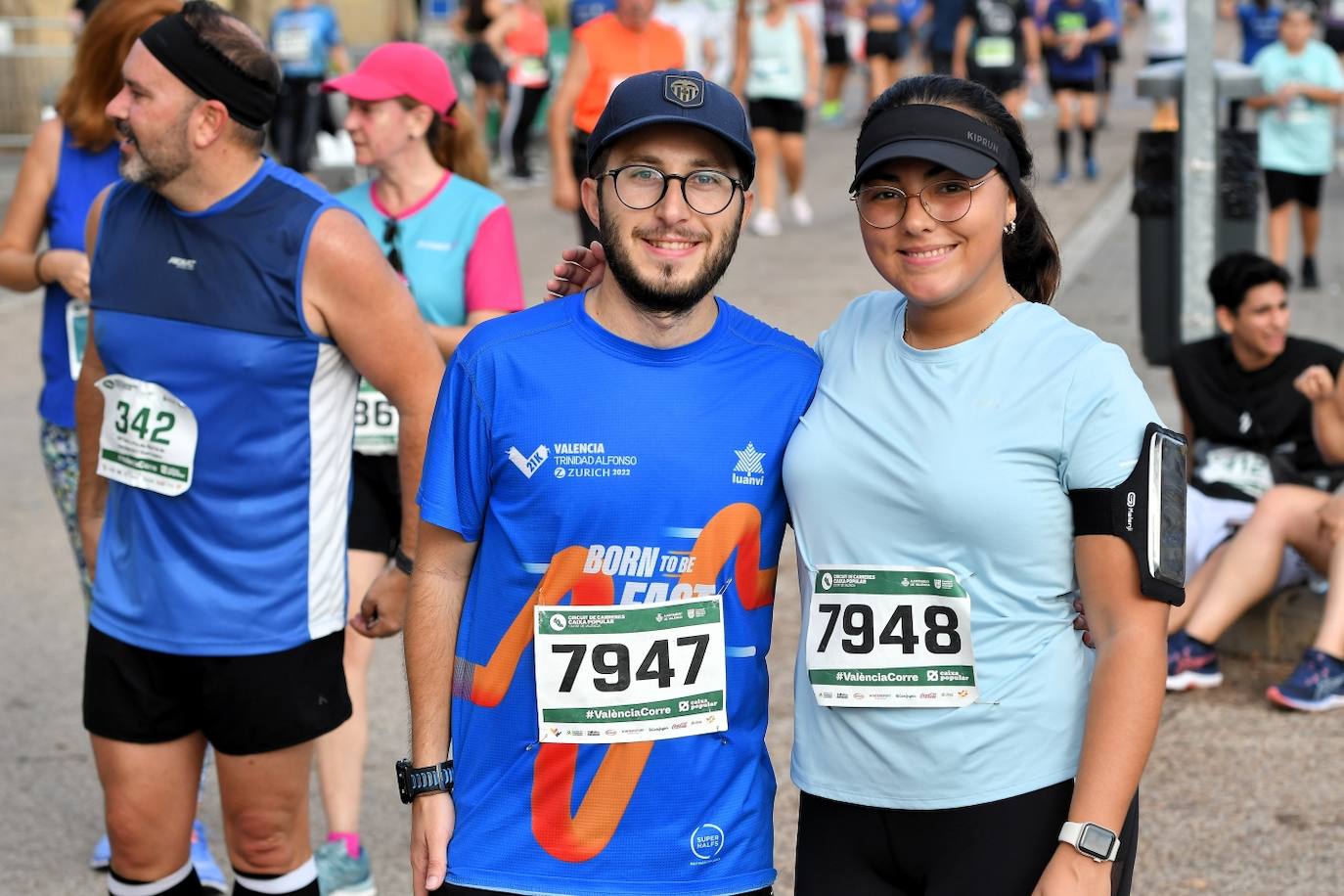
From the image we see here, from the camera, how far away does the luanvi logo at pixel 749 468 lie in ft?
9.66

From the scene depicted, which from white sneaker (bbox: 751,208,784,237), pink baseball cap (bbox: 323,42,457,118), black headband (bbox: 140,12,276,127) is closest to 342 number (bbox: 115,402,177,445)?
black headband (bbox: 140,12,276,127)

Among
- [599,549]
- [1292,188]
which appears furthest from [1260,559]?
[1292,188]

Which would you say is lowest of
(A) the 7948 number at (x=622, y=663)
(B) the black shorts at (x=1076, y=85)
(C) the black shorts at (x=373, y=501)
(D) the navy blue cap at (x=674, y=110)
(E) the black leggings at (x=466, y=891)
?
(B) the black shorts at (x=1076, y=85)

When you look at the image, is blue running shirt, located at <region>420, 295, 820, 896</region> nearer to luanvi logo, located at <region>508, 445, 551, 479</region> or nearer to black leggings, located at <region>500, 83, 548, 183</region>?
luanvi logo, located at <region>508, 445, 551, 479</region>

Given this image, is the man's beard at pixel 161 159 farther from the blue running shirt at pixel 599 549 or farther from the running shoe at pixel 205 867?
the running shoe at pixel 205 867

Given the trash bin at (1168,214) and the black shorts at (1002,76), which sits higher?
the trash bin at (1168,214)

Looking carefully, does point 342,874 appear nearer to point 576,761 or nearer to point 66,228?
point 66,228

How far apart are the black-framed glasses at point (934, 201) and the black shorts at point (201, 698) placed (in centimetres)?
167

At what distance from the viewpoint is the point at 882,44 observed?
2316 centimetres

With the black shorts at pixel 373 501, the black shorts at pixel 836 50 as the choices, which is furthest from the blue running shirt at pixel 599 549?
the black shorts at pixel 836 50

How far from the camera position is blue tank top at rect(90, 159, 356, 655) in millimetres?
3771

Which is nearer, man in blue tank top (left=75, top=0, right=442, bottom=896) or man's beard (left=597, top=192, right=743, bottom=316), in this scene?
man's beard (left=597, top=192, right=743, bottom=316)

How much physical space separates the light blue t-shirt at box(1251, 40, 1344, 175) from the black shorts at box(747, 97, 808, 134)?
3.53 m

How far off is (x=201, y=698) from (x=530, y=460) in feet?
4.19
